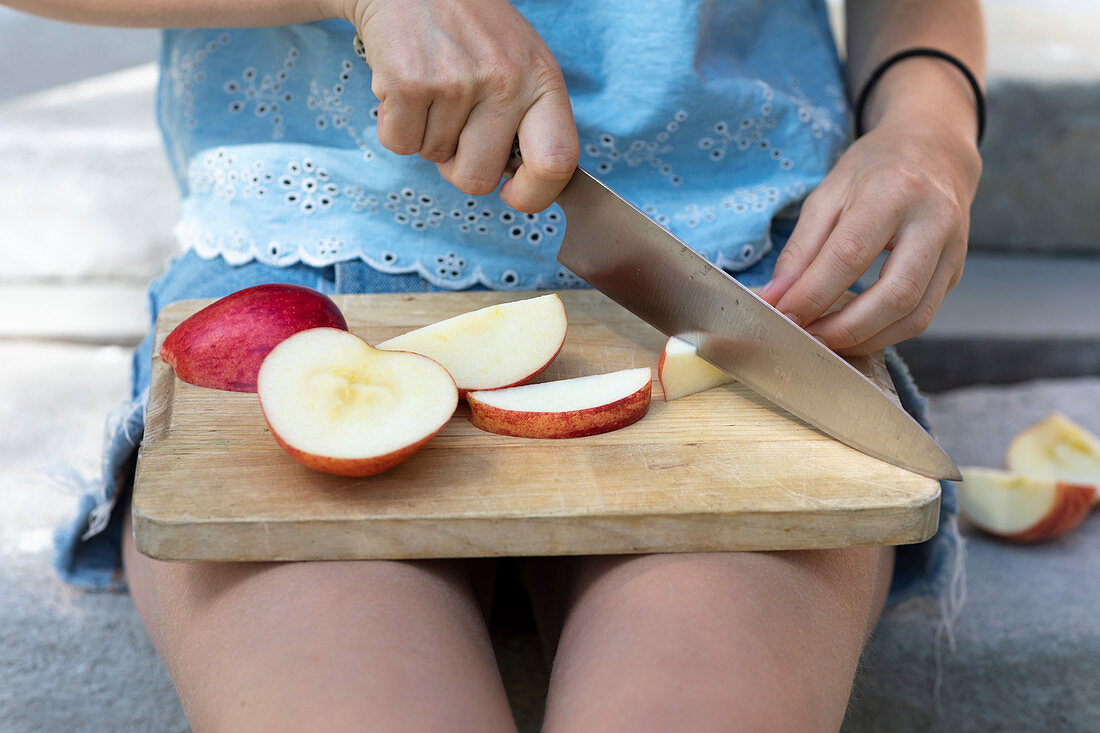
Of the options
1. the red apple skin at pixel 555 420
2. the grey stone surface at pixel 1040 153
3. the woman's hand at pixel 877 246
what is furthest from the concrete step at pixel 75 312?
the grey stone surface at pixel 1040 153

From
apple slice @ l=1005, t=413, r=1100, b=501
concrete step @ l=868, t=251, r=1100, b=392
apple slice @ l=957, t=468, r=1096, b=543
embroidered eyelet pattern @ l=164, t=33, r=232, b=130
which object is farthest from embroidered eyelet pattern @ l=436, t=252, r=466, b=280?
concrete step @ l=868, t=251, r=1100, b=392

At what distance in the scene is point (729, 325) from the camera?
3.20ft

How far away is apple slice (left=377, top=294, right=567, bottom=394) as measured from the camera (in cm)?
98

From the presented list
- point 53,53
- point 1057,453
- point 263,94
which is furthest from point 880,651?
point 53,53

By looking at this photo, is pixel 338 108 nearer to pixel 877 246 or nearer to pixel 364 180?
pixel 364 180

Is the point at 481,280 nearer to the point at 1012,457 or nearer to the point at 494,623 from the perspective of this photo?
the point at 494,623

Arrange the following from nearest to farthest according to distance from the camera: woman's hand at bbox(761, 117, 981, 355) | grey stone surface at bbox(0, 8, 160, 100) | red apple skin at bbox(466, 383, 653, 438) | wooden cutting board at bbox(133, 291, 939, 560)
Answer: wooden cutting board at bbox(133, 291, 939, 560), red apple skin at bbox(466, 383, 653, 438), woman's hand at bbox(761, 117, 981, 355), grey stone surface at bbox(0, 8, 160, 100)

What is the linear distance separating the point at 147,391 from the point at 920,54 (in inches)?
42.7

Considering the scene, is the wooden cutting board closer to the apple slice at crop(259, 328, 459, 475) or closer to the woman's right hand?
the apple slice at crop(259, 328, 459, 475)

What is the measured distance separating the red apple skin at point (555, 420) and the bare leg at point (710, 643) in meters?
0.12

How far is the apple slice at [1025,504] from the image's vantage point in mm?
1563

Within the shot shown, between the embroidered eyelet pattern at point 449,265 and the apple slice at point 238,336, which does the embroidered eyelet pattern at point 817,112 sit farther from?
the apple slice at point 238,336

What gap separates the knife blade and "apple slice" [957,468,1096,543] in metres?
0.80

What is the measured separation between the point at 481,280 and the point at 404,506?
18.7 inches
